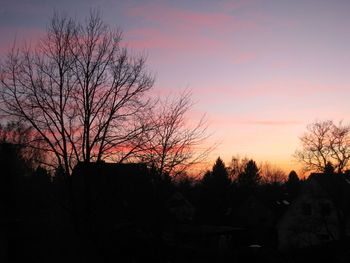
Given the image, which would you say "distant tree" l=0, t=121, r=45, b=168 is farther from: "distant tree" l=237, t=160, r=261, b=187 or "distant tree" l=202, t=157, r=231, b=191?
"distant tree" l=237, t=160, r=261, b=187

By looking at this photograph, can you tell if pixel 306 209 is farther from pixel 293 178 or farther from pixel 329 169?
pixel 293 178

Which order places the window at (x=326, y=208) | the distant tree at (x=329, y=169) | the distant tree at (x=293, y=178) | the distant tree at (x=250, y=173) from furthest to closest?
the distant tree at (x=250, y=173) < the distant tree at (x=293, y=178) < the window at (x=326, y=208) < the distant tree at (x=329, y=169)

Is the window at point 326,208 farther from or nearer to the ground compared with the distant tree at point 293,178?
nearer to the ground

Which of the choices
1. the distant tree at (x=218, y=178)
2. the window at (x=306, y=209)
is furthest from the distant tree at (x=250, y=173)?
the window at (x=306, y=209)

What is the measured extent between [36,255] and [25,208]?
13.3 feet

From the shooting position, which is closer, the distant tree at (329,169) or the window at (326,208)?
the distant tree at (329,169)

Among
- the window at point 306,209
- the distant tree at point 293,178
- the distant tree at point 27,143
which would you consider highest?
the distant tree at point 293,178

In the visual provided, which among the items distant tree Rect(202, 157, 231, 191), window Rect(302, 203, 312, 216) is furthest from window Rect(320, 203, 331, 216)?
distant tree Rect(202, 157, 231, 191)

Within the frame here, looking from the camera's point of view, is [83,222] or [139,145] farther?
[139,145]

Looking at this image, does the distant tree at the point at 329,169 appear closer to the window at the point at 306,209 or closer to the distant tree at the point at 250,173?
the window at the point at 306,209

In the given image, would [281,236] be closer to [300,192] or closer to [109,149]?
[300,192]

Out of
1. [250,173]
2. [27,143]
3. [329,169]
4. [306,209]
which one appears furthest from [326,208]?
[250,173]

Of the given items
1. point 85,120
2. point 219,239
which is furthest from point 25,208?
point 219,239

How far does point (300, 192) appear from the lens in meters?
38.7
